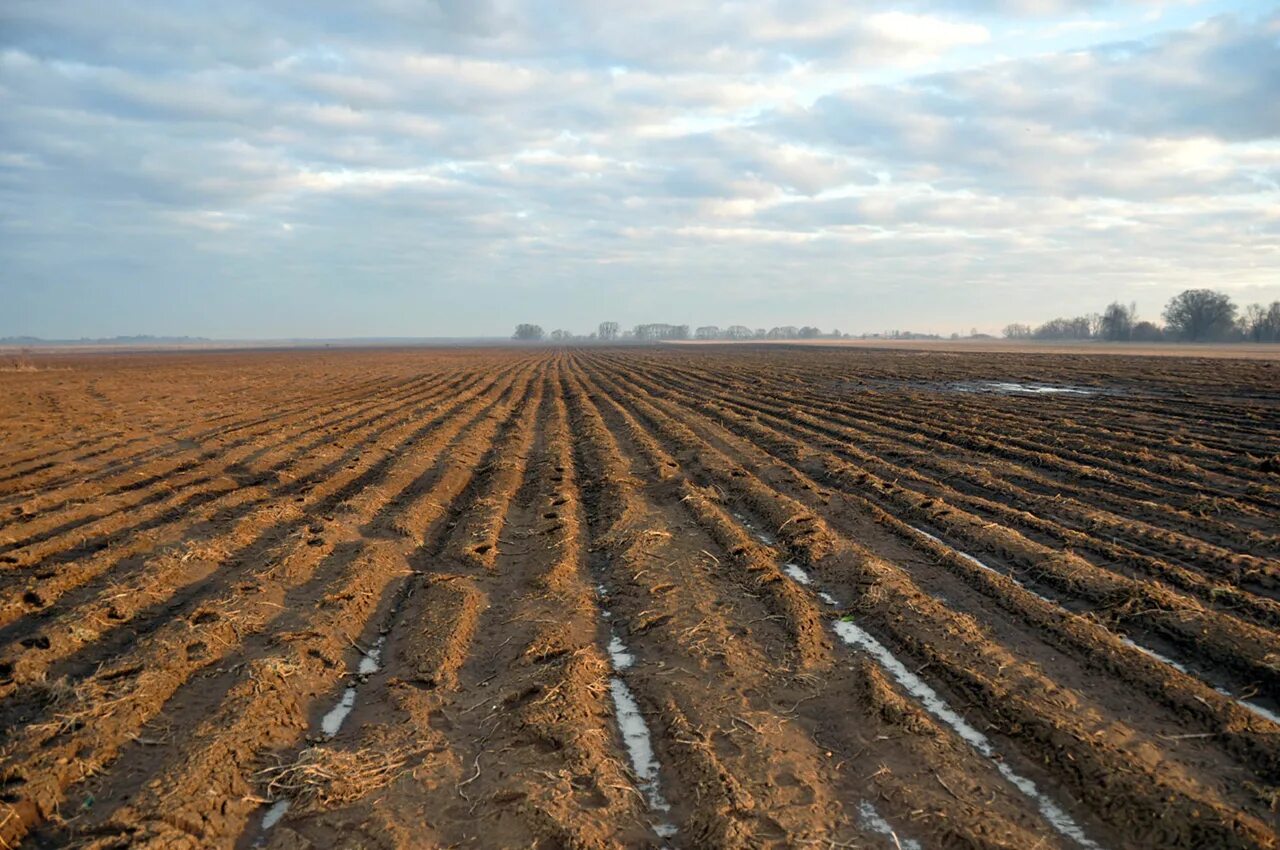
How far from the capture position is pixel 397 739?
4.10 m

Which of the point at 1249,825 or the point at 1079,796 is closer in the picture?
the point at 1249,825

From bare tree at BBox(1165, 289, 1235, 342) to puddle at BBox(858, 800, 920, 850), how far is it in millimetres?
119096

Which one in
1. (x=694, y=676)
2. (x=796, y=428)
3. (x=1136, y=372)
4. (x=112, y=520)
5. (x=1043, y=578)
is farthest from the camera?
(x=1136, y=372)

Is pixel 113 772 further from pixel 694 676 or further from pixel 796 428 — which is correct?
pixel 796 428

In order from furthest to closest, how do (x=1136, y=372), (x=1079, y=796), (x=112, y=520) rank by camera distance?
(x=1136, y=372)
(x=112, y=520)
(x=1079, y=796)

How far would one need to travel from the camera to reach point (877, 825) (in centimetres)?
334

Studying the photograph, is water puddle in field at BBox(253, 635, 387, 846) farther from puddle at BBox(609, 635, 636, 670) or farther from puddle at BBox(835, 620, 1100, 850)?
puddle at BBox(835, 620, 1100, 850)

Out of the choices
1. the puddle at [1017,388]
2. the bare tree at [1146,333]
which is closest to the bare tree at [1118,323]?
the bare tree at [1146,333]

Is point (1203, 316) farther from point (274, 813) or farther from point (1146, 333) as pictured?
point (274, 813)

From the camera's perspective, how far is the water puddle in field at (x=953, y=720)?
3326mm

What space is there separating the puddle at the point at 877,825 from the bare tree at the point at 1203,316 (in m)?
119

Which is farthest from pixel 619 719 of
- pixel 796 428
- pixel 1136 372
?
pixel 1136 372

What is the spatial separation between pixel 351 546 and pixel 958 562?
6.01 meters

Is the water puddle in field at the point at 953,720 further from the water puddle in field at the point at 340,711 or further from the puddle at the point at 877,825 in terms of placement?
the water puddle in field at the point at 340,711
